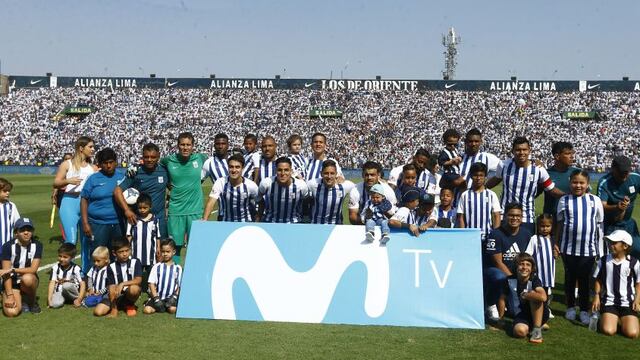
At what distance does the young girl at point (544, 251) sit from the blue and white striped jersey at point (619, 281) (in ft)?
1.65

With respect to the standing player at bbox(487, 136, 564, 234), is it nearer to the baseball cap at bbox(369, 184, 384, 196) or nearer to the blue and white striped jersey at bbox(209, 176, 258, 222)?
the baseball cap at bbox(369, 184, 384, 196)

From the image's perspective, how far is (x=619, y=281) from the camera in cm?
627

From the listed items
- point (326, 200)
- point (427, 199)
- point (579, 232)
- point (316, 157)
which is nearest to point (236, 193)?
point (326, 200)

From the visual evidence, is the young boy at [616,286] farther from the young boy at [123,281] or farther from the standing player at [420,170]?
the young boy at [123,281]

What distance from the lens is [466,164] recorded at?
25.7 ft

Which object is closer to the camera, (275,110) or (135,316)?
(135,316)

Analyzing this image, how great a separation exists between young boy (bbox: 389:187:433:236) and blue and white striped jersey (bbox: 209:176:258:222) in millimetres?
1699

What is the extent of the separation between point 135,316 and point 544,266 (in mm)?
4379

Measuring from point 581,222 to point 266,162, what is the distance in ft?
12.7

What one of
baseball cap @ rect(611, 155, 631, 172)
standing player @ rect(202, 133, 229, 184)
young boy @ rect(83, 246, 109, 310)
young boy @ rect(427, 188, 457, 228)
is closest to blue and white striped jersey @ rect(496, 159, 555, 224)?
young boy @ rect(427, 188, 457, 228)

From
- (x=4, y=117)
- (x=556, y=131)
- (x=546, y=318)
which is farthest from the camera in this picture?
(x=4, y=117)

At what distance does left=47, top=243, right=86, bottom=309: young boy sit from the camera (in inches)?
280

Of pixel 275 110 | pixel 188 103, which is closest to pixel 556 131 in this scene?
pixel 275 110

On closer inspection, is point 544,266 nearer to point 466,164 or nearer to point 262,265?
point 466,164
